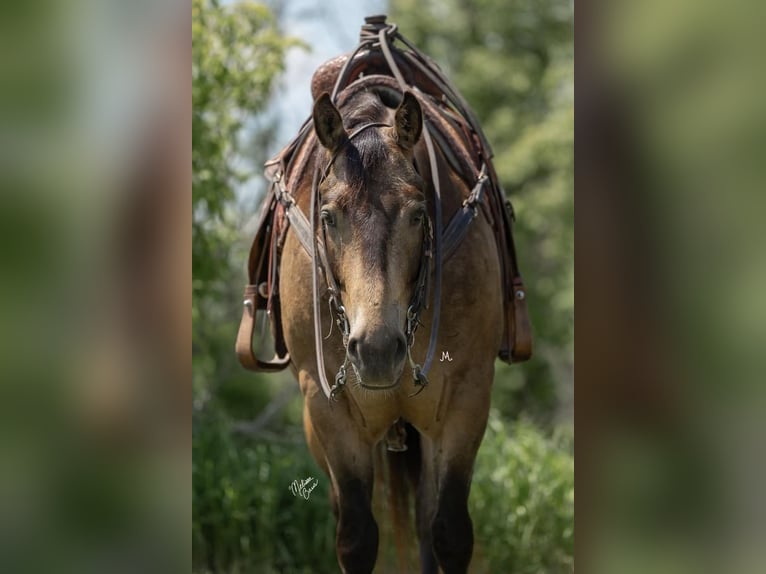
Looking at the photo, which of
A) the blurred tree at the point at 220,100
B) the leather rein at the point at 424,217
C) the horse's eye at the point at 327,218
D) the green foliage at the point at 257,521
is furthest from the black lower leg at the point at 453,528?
the blurred tree at the point at 220,100

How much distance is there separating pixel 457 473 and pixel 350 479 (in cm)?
40

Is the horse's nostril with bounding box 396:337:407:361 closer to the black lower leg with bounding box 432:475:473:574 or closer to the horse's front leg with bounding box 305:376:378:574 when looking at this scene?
the horse's front leg with bounding box 305:376:378:574

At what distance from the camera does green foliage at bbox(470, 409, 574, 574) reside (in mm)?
5777

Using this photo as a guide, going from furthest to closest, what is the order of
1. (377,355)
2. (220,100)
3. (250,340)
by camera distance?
1. (220,100)
2. (250,340)
3. (377,355)

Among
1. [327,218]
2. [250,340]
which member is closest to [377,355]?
[327,218]

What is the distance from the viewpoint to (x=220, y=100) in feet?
20.3

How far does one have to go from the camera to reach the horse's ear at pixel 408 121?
2970mm

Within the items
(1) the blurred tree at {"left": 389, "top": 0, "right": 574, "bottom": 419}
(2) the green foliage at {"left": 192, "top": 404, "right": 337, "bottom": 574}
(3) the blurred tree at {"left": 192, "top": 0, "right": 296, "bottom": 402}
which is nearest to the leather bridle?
(3) the blurred tree at {"left": 192, "top": 0, "right": 296, "bottom": 402}

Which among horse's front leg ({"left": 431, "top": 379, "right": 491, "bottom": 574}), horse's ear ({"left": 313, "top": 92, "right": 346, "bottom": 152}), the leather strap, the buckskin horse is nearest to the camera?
the buckskin horse
